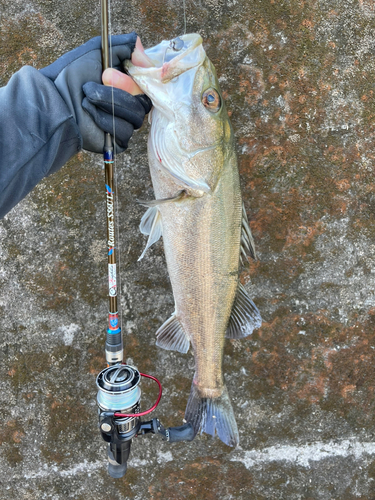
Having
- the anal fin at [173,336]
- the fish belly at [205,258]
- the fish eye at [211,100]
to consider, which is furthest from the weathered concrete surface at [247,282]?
the fish eye at [211,100]

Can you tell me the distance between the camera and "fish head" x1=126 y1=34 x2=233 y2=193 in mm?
1825

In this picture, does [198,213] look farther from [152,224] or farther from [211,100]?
[211,100]

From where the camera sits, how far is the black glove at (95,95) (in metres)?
1.86

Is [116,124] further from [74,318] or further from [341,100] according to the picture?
[341,100]

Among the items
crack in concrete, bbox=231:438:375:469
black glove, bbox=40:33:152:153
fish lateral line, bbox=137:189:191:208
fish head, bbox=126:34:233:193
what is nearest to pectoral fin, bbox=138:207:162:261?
fish lateral line, bbox=137:189:191:208

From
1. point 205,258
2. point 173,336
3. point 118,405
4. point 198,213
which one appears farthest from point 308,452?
point 198,213

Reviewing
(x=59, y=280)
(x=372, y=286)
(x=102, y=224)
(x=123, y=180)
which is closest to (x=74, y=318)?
(x=59, y=280)

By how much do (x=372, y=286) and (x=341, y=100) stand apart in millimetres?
1442

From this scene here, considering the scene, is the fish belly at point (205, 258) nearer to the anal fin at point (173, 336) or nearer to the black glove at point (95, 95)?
the anal fin at point (173, 336)

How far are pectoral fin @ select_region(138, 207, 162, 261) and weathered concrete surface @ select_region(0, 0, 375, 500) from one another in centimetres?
49

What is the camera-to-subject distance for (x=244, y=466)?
2.73 m

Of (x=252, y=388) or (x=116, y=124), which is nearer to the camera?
(x=116, y=124)

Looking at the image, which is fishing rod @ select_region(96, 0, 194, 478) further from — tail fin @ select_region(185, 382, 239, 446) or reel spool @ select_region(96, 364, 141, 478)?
tail fin @ select_region(185, 382, 239, 446)

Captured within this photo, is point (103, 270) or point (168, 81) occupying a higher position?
point (168, 81)
